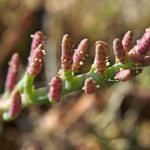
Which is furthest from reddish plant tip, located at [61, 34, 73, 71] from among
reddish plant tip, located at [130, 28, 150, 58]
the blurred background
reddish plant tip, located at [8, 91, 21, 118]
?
the blurred background

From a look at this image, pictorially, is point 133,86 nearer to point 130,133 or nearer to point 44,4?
point 130,133

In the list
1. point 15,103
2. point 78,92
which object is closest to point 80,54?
point 15,103

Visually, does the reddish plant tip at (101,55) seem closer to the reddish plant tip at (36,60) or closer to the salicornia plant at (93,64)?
the salicornia plant at (93,64)

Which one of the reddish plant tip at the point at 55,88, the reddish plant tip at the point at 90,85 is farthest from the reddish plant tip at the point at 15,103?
the reddish plant tip at the point at 90,85

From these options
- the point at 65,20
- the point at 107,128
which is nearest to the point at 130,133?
the point at 107,128

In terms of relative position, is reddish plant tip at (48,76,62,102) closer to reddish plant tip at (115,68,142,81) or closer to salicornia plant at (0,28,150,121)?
salicornia plant at (0,28,150,121)

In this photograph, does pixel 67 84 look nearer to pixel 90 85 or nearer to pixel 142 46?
pixel 90 85
